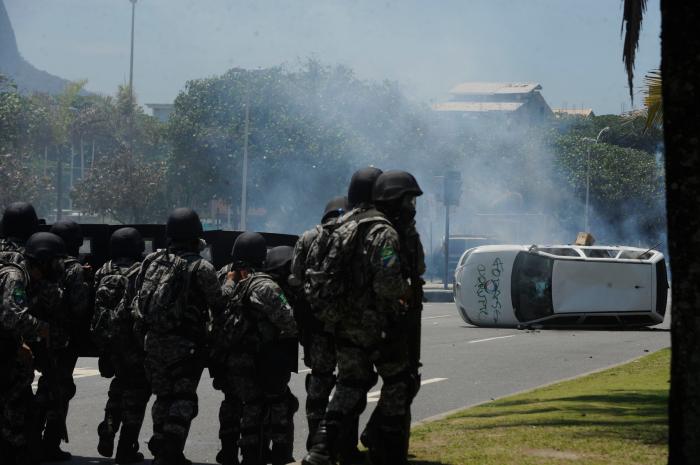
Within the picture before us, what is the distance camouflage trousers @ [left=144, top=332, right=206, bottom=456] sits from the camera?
743cm

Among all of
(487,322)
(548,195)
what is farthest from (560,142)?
(487,322)

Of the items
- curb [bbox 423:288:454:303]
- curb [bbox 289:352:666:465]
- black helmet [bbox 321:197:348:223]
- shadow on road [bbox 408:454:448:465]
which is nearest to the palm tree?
shadow on road [bbox 408:454:448:465]

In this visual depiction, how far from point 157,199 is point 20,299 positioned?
59228 mm

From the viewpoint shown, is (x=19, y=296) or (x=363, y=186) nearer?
(x=19, y=296)

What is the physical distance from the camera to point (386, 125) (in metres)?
53.7

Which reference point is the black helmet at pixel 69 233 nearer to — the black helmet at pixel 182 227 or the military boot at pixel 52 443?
the military boot at pixel 52 443

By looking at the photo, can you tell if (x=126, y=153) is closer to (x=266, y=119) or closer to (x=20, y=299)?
(x=266, y=119)

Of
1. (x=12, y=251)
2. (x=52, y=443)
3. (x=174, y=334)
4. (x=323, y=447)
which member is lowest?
(x=52, y=443)

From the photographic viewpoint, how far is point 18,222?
7.93m

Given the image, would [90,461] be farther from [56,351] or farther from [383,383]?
[383,383]

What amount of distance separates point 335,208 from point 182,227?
102 cm

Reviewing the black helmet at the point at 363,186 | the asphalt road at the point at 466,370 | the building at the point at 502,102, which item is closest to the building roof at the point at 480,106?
the building at the point at 502,102

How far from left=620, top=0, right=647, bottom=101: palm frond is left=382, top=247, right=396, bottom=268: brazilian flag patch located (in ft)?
20.0

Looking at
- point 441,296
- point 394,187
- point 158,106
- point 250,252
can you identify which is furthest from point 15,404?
point 158,106
